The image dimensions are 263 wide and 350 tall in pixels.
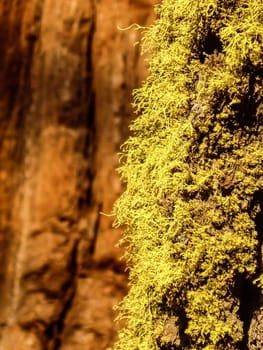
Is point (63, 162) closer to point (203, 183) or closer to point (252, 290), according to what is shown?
point (203, 183)

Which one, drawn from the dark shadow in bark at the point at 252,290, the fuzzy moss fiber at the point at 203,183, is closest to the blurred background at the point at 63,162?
the fuzzy moss fiber at the point at 203,183

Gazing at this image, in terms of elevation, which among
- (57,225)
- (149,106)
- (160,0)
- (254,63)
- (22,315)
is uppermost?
(160,0)

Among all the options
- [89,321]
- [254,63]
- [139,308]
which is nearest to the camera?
[254,63]

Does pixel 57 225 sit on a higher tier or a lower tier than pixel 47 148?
lower

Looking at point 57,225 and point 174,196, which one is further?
point 57,225

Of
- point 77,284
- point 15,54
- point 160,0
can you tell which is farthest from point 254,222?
point 15,54

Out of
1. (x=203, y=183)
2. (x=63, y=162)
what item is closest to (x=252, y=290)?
(x=203, y=183)

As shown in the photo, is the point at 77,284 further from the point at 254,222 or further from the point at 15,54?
the point at 15,54

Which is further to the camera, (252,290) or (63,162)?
(63,162)
